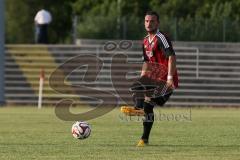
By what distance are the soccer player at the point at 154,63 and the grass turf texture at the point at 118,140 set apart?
468 millimetres

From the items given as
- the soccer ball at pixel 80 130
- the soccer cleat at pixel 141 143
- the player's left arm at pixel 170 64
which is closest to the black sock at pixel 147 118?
the soccer cleat at pixel 141 143

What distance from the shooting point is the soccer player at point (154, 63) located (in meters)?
13.8

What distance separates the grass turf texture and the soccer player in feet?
1.53

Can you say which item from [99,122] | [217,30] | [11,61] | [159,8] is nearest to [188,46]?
[217,30]

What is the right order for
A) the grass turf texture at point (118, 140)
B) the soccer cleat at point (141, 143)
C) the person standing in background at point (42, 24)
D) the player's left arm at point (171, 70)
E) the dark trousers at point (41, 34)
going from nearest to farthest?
the grass turf texture at point (118, 140) < the soccer cleat at point (141, 143) < the player's left arm at point (171, 70) < the person standing in background at point (42, 24) < the dark trousers at point (41, 34)

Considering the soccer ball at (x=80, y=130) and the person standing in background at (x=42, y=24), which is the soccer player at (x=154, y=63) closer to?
the soccer ball at (x=80, y=130)

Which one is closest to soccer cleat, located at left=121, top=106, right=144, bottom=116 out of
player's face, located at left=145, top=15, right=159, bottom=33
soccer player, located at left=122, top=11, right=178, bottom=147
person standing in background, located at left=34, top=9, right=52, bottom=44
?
soccer player, located at left=122, top=11, right=178, bottom=147

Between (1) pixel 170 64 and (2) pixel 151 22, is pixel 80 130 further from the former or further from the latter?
(2) pixel 151 22

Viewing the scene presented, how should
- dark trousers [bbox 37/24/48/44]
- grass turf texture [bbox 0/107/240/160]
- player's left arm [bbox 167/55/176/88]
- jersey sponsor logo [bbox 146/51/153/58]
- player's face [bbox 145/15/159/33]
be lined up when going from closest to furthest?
grass turf texture [bbox 0/107/240/160] → player's left arm [bbox 167/55/176/88] → player's face [bbox 145/15/159/33] → jersey sponsor logo [bbox 146/51/153/58] → dark trousers [bbox 37/24/48/44]

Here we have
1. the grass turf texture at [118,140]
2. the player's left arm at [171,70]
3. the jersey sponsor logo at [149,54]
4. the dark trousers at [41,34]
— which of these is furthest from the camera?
the dark trousers at [41,34]

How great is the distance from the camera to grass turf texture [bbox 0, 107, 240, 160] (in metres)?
12.1

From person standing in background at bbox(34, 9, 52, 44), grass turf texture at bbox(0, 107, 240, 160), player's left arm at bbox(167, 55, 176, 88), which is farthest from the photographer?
person standing in background at bbox(34, 9, 52, 44)

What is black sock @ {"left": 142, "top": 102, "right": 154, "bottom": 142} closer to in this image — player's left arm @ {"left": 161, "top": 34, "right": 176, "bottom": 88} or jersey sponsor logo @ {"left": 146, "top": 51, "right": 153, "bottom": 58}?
player's left arm @ {"left": 161, "top": 34, "right": 176, "bottom": 88}

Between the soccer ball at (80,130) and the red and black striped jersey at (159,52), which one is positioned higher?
the red and black striped jersey at (159,52)
